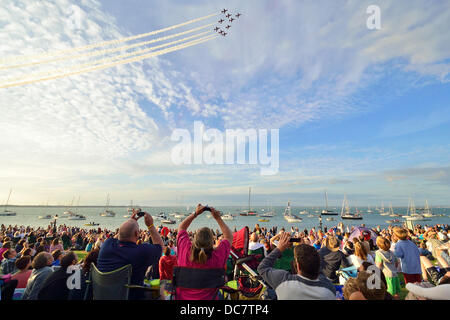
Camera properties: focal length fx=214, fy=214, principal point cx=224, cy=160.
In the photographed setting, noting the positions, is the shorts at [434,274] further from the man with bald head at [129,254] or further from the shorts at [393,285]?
the man with bald head at [129,254]

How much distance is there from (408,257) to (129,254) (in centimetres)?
644

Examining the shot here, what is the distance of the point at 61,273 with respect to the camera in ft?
11.4

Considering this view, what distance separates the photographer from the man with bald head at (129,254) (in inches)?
114

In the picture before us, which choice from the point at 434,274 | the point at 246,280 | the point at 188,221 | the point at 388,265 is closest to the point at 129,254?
the point at 188,221

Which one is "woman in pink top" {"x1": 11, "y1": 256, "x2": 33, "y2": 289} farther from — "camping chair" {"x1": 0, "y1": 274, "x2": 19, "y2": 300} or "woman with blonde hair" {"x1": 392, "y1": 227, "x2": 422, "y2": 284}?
"woman with blonde hair" {"x1": 392, "y1": 227, "x2": 422, "y2": 284}

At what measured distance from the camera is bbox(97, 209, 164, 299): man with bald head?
9.47 feet

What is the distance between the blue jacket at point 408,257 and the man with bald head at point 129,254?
5.93 metres

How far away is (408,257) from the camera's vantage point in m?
5.32

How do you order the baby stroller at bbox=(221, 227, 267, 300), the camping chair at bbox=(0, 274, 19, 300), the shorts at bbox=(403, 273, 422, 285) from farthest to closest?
the shorts at bbox=(403, 273, 422, 285) < the baby stroller at bbox=(221, 227, 267, 300) < the camping chair at bbox=(0, 274, 19, 300)

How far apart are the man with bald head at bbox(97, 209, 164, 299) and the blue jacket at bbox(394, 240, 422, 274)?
19.4 ft

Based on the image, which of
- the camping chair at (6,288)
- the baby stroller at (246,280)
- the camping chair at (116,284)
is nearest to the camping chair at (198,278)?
the camping chair at (116,284)

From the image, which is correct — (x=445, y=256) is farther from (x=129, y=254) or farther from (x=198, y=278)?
(x=129, y=254)

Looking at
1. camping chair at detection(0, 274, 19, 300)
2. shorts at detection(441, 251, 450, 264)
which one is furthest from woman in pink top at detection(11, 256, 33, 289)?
shorts at detection(441, 251, 450, 264)
